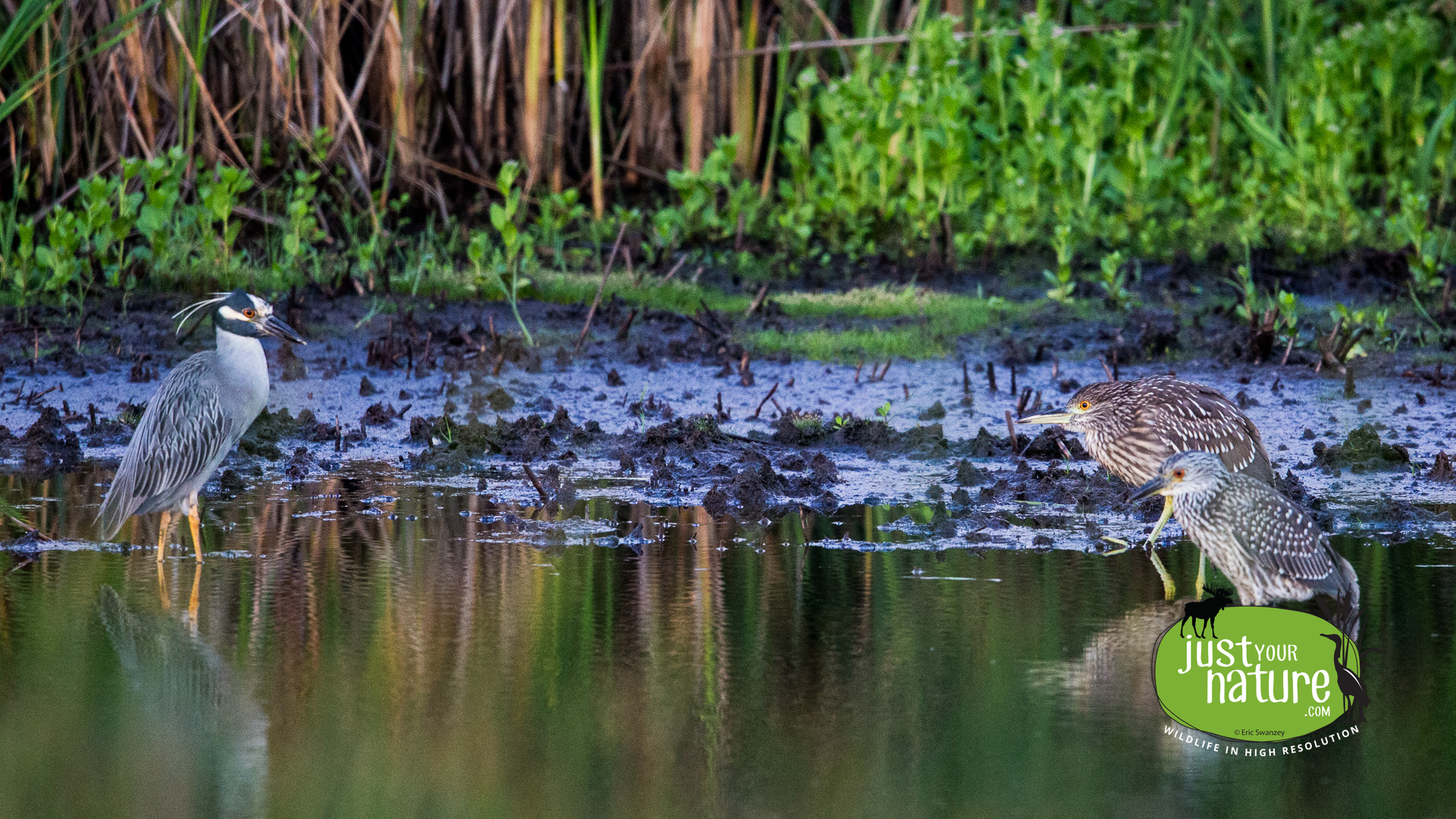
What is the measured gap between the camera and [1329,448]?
20.7 feet

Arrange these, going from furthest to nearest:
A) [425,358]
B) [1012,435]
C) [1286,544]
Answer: [425,358], [1012,435], [1286,544]

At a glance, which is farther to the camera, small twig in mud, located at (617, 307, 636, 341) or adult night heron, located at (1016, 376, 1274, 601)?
small twig in mud, located at (617, 307, 636, 341)

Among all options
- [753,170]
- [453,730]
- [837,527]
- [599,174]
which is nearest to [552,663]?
[453,730]

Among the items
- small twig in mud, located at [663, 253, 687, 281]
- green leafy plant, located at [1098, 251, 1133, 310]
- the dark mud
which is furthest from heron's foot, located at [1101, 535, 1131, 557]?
small twig in mud, located at [663, 253, 687, 281]

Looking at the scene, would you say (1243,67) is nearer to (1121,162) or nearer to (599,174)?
→ (1121,162)

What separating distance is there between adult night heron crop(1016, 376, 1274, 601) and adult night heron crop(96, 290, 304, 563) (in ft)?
8.46

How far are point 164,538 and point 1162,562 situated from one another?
9.57 feet

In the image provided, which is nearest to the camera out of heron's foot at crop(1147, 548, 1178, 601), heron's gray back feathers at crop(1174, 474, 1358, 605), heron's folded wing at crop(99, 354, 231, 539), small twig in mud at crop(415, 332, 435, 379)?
heron's gray back feathers at crop(1174, 474, 1358, 605)

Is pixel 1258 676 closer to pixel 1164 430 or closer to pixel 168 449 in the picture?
pixel 1164 430

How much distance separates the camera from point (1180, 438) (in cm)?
572

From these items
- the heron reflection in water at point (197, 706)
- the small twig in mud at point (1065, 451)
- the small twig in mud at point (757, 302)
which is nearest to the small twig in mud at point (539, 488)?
the heron reflection in water at point (197, 706)

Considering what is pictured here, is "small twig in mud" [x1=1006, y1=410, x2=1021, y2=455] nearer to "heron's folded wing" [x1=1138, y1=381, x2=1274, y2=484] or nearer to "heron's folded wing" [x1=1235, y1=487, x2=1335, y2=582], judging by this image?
"heron's folded wing" [x1=1138, y1=381, x2=1274, y2=484]

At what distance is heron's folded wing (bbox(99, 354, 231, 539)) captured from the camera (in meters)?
5.41

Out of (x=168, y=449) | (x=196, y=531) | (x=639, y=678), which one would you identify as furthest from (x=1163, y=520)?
(x=168, y=449)
